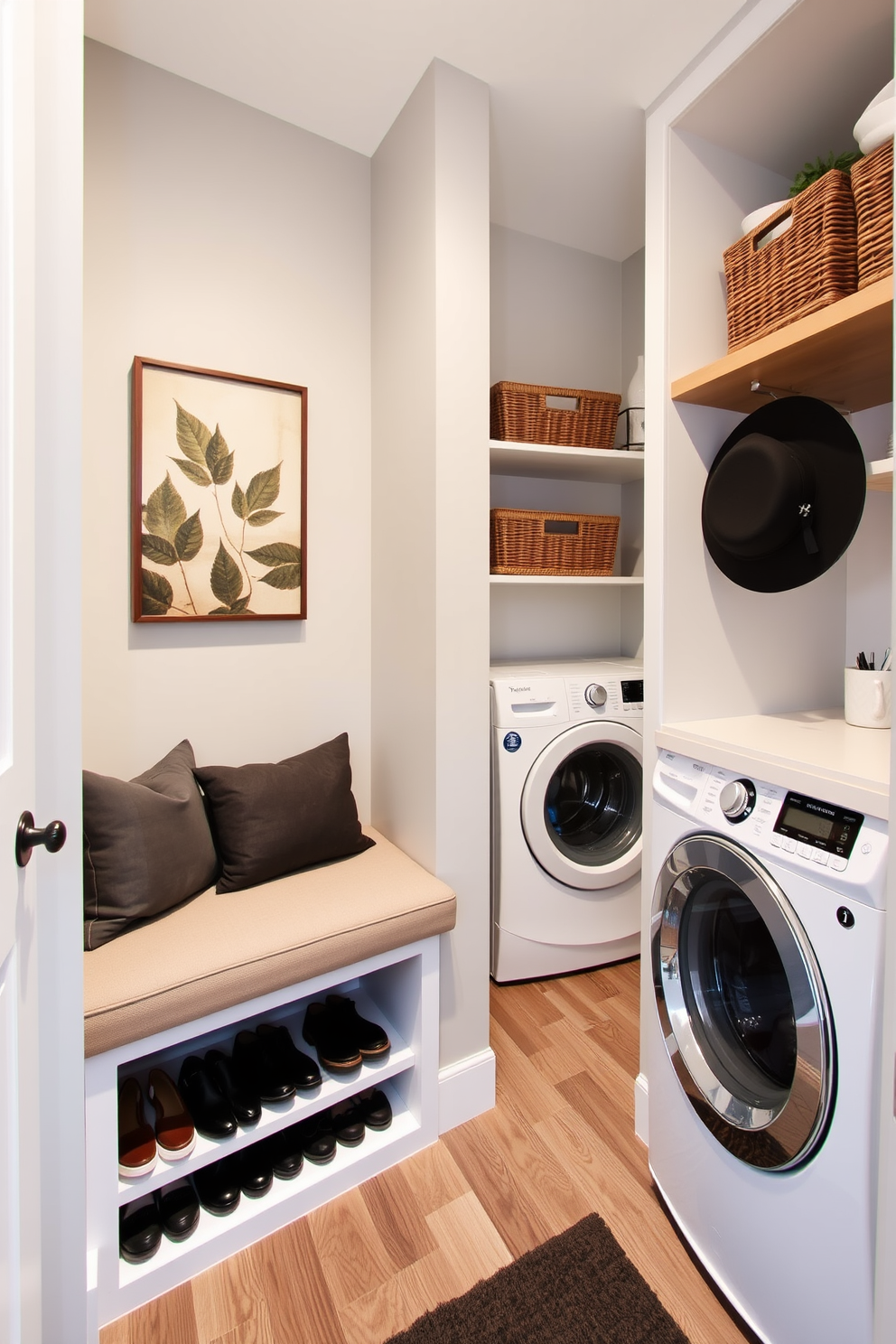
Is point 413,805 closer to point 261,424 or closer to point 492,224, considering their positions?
point 261,424

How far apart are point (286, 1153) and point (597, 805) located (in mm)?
1412

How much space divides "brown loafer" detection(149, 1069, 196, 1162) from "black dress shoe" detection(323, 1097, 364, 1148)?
36cm

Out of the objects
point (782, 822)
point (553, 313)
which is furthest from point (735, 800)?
point (553, 313)

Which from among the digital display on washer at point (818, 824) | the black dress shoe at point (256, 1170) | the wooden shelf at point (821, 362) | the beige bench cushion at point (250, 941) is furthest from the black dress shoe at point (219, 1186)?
Result: the wooden shelf at point (821, 362)

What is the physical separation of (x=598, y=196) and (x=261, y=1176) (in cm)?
300

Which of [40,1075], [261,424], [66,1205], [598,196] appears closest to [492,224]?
[598,196]

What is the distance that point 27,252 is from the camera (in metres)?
0.82

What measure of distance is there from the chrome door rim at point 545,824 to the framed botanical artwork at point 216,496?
93cm

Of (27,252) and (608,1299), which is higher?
(27,252)

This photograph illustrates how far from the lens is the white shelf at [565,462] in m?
2.03

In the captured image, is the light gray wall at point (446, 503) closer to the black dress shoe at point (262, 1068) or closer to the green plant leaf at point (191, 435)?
the black dress shoe at point (262, 1068)

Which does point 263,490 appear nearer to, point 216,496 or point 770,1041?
point 216,496

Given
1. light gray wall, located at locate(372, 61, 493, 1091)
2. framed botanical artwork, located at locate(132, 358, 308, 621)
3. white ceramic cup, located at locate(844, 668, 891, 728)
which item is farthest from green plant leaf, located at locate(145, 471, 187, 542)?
white ceramic cup, located at locate(844, 668, 891, 728)

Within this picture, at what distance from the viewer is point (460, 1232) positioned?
4.47 feet
